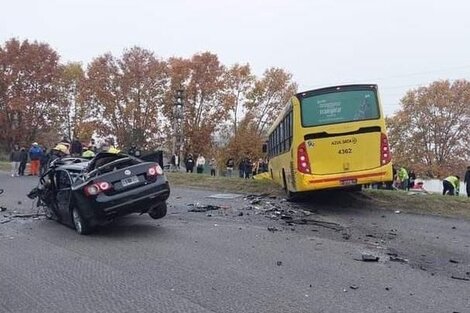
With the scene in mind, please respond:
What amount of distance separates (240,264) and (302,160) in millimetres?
5718

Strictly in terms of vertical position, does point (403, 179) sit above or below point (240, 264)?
above

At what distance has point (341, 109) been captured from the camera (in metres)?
12.9

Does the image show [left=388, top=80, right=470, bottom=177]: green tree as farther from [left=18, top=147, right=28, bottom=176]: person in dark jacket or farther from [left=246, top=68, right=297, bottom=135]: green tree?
[left=18, top=147, right=28, bottom=176]: person in dark jacket

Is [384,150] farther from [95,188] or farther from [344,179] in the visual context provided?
[95,188]

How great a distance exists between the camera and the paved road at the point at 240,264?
18.9 feet

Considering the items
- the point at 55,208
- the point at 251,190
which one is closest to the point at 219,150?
the point at 251,190

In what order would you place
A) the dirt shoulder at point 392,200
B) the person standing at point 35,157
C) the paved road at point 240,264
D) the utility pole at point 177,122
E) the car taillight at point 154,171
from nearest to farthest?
the paved road at point 240,264, the car taillight at point 154,171, the dirt shoulder at point 392,200, the person standing at point 35,157, the utility pole at point 177,122

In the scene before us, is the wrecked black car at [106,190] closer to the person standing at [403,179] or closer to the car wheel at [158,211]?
the car wheel at [158,211]

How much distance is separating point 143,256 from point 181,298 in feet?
7.88

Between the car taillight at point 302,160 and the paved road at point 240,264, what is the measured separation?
1.07 metres

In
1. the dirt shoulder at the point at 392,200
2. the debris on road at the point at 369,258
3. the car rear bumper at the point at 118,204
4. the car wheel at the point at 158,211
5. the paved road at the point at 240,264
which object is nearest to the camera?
the paved road at the point at 240,264

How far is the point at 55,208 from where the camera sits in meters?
11.6

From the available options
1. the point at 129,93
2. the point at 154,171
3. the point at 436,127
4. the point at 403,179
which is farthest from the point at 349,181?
the point at 436,127

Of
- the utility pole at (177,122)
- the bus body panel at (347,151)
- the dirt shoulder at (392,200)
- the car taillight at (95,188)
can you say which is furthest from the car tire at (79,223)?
the utility pole at (177,122)
